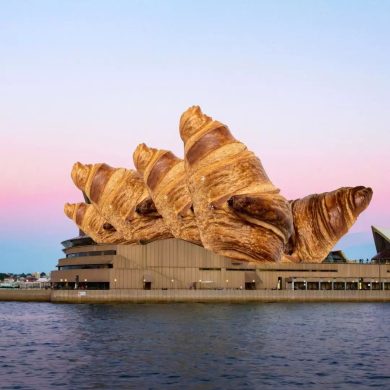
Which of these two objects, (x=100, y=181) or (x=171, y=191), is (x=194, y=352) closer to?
(x=171, y=191)

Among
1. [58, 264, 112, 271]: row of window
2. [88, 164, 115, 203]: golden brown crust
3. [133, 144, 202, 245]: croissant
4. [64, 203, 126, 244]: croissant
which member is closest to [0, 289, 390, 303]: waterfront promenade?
[58, 264, 112, 271]: row of window

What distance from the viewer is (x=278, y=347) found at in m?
49.5

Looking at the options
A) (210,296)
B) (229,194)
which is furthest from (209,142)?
(210,296)

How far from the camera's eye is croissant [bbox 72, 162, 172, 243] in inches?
5069

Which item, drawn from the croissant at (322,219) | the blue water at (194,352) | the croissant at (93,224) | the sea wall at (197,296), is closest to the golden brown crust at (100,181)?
the croissant at (93,224)

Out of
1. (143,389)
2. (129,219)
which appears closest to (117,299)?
(129,219)

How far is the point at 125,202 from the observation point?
130250 millimetres

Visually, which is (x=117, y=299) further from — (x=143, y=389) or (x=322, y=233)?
(x=143, y=389)

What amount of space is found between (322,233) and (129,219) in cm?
3125

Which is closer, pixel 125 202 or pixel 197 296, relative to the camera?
pixel 197 296

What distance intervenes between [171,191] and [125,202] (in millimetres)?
12800

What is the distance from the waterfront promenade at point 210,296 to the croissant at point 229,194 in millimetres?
7247

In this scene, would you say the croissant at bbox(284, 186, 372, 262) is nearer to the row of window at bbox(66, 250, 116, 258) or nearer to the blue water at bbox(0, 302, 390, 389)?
the row of window at bbox(66, 250, 116, 258)

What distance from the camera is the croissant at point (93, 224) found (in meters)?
136
